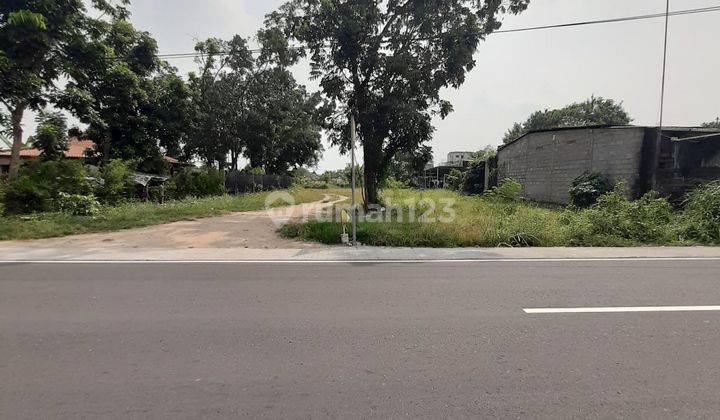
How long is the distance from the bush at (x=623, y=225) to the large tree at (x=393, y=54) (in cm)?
732

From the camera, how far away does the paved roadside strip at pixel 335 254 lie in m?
7.61

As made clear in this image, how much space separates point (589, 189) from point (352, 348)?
14.9 m

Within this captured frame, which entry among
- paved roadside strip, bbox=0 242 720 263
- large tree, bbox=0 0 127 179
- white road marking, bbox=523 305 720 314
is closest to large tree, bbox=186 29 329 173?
large tree, bbox=0 0 127 179

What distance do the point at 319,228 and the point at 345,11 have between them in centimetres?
915

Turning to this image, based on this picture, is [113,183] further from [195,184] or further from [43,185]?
[195,184]

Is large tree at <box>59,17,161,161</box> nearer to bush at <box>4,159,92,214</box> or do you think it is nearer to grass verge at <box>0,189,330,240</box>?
bush at <box>4,159,92,214</box>

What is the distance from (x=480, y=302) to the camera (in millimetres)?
4719

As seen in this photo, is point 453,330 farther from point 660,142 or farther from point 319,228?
point 660,142

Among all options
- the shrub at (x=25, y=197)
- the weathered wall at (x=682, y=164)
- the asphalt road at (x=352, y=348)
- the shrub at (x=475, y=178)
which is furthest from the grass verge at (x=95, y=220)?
the shrub at (x=475, y=178)

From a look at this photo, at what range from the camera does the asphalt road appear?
255 cm

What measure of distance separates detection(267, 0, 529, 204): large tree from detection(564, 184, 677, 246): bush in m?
7.32

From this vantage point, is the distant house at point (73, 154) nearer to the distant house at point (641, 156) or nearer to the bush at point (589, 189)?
the distant house at point (641, 156)

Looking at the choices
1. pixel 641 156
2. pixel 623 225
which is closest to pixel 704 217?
pixel 623 225

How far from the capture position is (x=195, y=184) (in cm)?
2158
